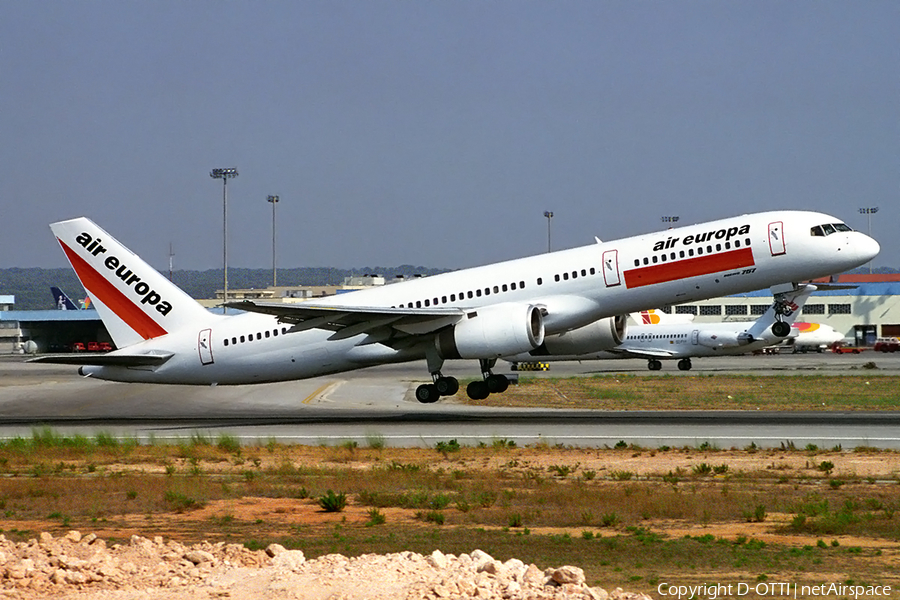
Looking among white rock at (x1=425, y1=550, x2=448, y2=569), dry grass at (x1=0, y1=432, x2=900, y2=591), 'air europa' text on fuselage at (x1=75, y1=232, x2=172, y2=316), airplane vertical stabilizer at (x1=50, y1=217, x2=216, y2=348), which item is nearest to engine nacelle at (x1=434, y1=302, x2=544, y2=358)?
dry grass at (x1=0, y1=432, x2=900, y2=591)

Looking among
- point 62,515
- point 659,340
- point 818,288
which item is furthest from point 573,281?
point 659,340

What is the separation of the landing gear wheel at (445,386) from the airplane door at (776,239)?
11.7m

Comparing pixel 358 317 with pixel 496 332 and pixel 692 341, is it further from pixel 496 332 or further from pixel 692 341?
pixel 692 341

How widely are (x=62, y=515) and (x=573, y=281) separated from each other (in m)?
20.0

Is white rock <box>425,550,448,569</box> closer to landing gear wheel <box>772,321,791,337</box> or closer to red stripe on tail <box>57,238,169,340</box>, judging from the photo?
landing gear wheel <box>772,321,791,337</box>

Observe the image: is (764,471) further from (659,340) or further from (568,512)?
(659,340)

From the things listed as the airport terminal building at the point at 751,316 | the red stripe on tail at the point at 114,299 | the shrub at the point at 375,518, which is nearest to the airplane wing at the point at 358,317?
the red stripe on tail at the point at 114,299

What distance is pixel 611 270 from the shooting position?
3422cm

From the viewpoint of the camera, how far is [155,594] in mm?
11383

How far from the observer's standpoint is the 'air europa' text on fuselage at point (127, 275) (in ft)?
124

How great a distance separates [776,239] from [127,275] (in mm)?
23173

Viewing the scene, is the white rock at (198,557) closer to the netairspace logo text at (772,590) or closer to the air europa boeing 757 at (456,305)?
the netairspace logo text at (772,590)

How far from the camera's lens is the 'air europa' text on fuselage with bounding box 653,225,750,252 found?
3350 cm

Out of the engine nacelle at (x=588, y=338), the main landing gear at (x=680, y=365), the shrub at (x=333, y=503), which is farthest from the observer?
the main landing gear at (x=680, y=365)
